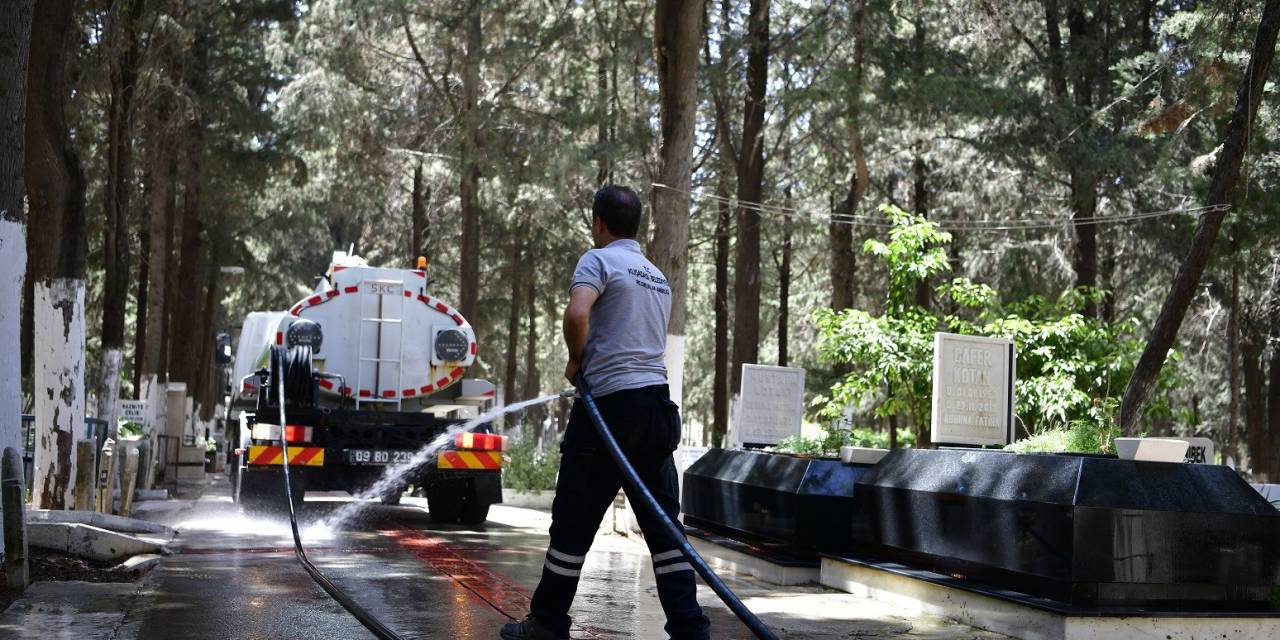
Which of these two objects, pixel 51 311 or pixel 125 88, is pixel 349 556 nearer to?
pixel 51 311

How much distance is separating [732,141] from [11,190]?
25.1 m

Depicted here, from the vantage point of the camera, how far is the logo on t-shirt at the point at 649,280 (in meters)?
6.22

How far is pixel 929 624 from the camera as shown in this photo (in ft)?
28.1

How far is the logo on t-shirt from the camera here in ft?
20.4

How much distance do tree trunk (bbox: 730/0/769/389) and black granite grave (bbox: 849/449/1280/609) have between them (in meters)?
20.7

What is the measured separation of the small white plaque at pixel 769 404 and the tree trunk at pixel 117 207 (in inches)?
383

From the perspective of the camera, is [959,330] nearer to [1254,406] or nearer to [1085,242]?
[1085,242]

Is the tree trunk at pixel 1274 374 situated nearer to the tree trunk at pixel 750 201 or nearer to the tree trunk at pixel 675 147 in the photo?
the tree trunk at pixel 750 201

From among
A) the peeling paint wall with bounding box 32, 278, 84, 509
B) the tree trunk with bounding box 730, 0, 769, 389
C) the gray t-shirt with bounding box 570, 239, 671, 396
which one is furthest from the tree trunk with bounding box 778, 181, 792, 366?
the gray t-shirt with bounding box 570, 239, 671, 396

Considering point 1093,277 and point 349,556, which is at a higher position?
point 1093,277

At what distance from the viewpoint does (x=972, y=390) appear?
12648 mm

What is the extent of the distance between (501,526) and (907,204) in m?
21.2

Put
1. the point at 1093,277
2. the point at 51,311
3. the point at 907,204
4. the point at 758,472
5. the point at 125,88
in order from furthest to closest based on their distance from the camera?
the point at 907,204 < the point at 1093,277 < the point at 125,88 < the point at 51,311 < the point at 758,472

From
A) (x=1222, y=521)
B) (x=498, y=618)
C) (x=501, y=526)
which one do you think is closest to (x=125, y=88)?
(x=501, y=526)
